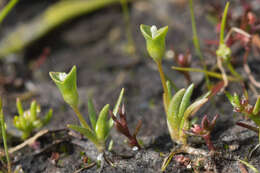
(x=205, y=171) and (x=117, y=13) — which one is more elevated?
(x=117, y=13)

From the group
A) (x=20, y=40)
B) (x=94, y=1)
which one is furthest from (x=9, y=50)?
(x=94, y=1)

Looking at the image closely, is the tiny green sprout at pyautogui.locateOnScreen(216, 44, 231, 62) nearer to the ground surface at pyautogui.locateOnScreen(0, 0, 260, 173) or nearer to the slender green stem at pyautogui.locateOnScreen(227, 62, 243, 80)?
the slender green stem at pyautogui.locateOnScreen(227, 62, 243, 80)

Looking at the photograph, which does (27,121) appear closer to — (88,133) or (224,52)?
(88,133)

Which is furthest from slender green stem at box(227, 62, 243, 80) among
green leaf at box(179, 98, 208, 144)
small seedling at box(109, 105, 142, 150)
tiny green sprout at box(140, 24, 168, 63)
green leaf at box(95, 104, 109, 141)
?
green leaf at box(95, 104, 109, 141)

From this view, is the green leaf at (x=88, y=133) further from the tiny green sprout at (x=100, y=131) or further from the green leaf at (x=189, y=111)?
the green leaf at (x=189, y=111)

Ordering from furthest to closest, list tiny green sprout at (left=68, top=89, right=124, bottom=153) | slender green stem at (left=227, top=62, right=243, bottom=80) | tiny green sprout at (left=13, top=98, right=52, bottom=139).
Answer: slender green stem at (left=227, top=62, right=243, bottom=80) → tiny green sprout at (left=13, top=98, right=52, bottom=139) → tiny green sprout at (left=68, top=89, right=124, bottom=153)

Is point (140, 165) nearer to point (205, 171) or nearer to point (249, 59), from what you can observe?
point (205, 171)
